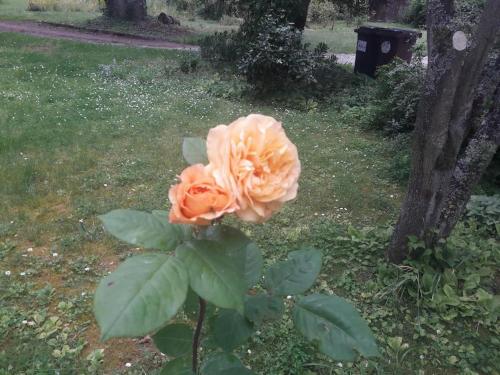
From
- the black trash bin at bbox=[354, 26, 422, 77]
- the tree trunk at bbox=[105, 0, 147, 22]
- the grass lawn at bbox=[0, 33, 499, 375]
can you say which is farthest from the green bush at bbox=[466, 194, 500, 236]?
the tree trunk at bbox=[105, 0, 147, 22]

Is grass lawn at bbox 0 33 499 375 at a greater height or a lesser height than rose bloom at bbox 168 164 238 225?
lesser

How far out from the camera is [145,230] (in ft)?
3.34

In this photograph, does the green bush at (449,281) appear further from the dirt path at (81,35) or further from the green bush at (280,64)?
the dirt path at (81,35)

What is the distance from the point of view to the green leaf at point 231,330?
1216 mm

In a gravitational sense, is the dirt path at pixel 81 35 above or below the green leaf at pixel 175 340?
below

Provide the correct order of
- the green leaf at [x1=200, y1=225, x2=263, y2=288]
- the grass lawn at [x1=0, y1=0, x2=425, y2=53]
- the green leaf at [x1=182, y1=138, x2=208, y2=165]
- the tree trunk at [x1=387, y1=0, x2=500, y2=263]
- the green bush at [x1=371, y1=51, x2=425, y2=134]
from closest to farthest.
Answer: the green leaf at [x1=200, y1=225, x2=263, y2=288]
the green leaf at [x1=182, y1=138, x2=208, y2=165]
the tree trunk at [x1=387, y1=0, x2=500, y2=263]
the green bush at [x1=371, y1=51, x2=425, y2=134]
the grass lawn at [x1=0, y1=0, x2=425, y2=53]

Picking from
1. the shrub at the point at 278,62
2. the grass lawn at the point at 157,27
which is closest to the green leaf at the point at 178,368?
the shrub at the point at 278,62

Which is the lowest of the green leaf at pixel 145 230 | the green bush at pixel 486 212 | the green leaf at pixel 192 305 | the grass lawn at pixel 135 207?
the grass lawn at pixel 135 207

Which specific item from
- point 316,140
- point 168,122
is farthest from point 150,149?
point 316,140

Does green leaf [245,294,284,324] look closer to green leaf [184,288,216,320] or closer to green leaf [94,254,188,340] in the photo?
green leaf [184,288,216,320]

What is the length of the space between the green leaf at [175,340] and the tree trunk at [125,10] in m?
18.5

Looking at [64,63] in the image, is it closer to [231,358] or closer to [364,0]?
[364,0]

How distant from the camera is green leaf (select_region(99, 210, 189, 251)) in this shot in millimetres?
989

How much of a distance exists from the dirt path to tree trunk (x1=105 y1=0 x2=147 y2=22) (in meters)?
2.31
